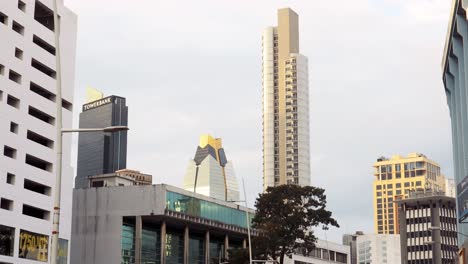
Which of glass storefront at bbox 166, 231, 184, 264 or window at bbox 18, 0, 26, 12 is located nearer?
window at bbox 18, 0, 26, 12

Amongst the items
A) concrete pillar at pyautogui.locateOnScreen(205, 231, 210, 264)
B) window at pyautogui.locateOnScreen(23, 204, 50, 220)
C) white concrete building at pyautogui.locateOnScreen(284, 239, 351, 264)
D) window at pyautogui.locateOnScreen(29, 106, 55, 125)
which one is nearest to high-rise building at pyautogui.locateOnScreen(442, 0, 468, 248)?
concrete pillar at pyautogui.locateOnScreen(205, 231, 210, 264)

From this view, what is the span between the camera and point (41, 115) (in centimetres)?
9725

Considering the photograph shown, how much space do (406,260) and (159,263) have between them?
10335 cm

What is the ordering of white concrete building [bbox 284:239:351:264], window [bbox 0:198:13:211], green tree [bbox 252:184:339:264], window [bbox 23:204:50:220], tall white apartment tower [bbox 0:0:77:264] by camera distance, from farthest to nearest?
white concrete building [bbox 284:239:351:264] → window [bbox 23:204:50:220] → tall white apartment tower [bbox 0:0:77:264] → window [bbox 0:198:13:211] → green tree [bbox 252:184:339:264]

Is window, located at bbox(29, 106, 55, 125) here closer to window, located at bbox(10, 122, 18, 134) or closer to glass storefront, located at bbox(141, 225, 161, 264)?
window, located at bbox(10, 122, 18, 134)

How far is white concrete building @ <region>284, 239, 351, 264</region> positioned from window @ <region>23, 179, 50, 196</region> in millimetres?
55474

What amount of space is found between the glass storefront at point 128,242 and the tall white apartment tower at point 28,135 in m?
9.69

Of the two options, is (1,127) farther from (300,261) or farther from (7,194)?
(300,261)

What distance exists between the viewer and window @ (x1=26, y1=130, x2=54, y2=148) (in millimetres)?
94188

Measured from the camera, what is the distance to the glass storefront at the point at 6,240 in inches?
3403

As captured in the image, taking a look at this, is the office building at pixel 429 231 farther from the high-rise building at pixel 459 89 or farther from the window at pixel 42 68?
the window at pixel 42 68

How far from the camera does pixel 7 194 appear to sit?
87.6 m

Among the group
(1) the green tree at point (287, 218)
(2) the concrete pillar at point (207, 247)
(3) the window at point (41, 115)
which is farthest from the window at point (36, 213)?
(2) the concrete pillar at point (207, 247)

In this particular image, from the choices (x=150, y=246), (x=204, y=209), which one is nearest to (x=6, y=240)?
(x=150, y=246)
